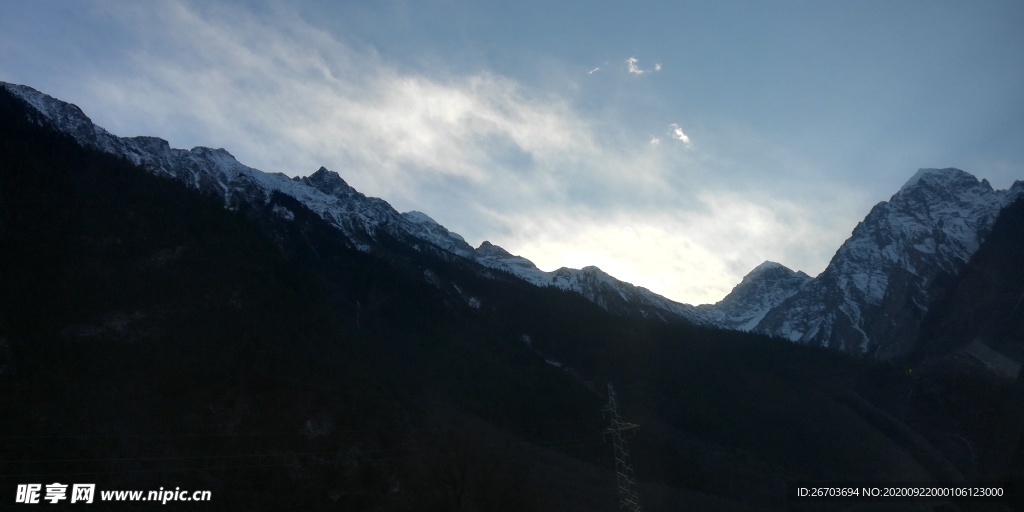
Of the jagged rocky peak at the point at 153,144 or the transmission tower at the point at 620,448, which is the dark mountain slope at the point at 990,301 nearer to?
the transmission tower at the point at 620,448

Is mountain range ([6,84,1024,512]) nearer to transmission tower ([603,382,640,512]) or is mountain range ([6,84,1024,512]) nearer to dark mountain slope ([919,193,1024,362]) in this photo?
dark mountain slope ([919,193,1024,362])

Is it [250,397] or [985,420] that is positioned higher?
[250,397]

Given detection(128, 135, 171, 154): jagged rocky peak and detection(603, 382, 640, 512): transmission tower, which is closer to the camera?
detection(603, 382, 640, 512): transmission tower

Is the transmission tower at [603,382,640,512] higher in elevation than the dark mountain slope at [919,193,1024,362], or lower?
lower

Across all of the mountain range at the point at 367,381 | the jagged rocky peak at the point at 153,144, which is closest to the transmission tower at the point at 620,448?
the mountain range at the point at 367,381

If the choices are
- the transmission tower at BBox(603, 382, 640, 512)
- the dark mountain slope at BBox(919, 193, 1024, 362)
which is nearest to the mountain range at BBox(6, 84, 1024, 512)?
the dark mountain slope at BBox(919, 193, 1024, 362)

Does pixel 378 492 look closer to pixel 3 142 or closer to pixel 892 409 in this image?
pixel 3 142

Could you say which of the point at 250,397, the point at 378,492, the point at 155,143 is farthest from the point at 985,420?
the point at 155,143

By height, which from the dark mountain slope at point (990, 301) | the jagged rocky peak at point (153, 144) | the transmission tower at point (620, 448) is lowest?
the transmission tower at point (620, 448)

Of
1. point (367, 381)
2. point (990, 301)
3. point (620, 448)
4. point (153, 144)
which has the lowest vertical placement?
point (620, 448)

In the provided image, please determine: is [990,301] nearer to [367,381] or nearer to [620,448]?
[620,448]

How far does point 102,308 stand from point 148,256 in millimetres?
11424

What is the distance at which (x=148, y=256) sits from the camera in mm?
76438

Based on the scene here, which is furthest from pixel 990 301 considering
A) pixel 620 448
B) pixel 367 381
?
pixel 367 381
